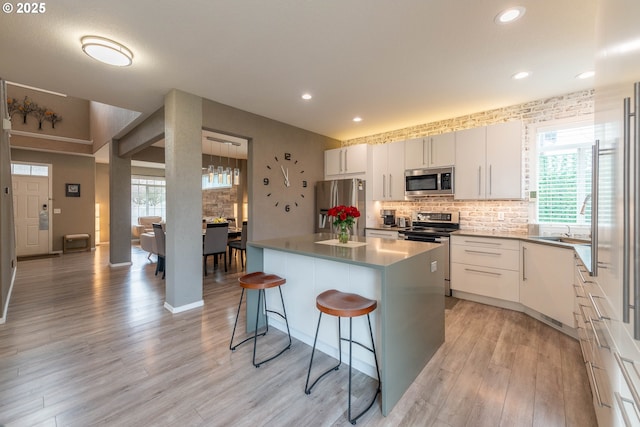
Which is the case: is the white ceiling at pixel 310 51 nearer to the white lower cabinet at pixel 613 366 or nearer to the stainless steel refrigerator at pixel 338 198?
the stainless steel refrigerator at pixel 338 198

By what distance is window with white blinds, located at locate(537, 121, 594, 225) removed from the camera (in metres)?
3.15

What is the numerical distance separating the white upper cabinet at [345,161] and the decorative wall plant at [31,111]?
698cm

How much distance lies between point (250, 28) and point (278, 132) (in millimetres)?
2328

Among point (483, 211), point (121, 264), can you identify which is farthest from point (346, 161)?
point (121, 264)

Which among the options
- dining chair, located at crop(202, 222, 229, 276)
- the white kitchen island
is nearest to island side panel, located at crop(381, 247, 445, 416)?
the white kitchen island

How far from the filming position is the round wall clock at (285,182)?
4332 millimetres

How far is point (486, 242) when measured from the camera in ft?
11.1

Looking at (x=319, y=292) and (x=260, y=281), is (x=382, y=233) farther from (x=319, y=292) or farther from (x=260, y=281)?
(x=260, y=281)

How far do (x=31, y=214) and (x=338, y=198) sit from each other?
7.80 metres

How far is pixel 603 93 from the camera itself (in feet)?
4.50

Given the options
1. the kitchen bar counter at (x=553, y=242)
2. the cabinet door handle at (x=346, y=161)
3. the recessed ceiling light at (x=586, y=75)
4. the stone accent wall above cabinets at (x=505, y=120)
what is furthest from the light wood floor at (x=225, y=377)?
the cabinet door handle at (x=346, y=161)

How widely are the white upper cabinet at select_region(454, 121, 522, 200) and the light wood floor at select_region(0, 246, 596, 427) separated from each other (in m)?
1.59

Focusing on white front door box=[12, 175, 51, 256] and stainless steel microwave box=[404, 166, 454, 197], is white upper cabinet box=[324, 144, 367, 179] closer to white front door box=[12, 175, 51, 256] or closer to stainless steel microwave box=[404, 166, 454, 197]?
stainless steel microwave box=[404, 166, 454, 197]

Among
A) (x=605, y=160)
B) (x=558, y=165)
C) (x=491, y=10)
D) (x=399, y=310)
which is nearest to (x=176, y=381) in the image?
(x=399, y=310)
